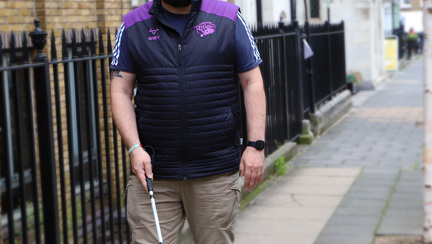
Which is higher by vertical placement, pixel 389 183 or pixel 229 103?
pixel 229 103

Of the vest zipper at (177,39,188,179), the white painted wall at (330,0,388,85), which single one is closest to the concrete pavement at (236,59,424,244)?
the vest zipper at (177,39,188,179)

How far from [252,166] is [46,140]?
1415 mm

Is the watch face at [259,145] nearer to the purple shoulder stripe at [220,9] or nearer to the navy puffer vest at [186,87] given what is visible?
the navy puffer vest at [186,87]

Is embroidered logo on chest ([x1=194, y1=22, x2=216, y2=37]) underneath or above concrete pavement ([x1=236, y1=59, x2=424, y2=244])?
above

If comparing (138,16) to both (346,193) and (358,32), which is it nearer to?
(346,193)

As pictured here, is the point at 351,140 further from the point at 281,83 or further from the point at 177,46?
the point at 177,46

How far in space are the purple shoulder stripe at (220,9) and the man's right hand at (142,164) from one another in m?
0.71

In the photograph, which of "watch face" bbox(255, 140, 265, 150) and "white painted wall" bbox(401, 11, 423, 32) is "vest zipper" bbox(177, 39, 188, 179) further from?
"white painted wall" bbox(401, 11, 423, 32)

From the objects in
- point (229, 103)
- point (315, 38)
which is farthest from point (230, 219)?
point (315, 38)

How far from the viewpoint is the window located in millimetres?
22062

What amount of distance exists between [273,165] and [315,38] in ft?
14.3

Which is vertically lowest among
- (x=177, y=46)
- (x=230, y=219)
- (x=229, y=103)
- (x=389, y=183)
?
(x=389, y=183)

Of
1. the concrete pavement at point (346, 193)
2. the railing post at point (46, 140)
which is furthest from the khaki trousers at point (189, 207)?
the concrete pavement at point (346, 193)

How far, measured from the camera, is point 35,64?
Answer: 15.4 feet
